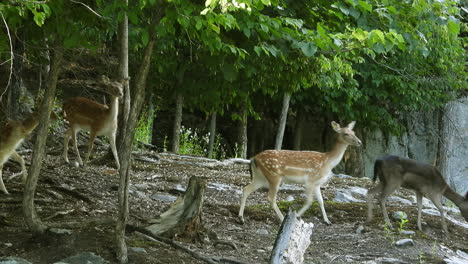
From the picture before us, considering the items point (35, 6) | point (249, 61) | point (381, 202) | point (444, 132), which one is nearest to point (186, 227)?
point (249, 61)

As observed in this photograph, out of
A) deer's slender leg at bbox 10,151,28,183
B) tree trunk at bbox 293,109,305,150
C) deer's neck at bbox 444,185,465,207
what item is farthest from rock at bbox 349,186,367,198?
tree trunk at bbox 293,109,305,150

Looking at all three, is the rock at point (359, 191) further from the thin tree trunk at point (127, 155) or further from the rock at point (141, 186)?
the thin tree trunk at point (127, 155)

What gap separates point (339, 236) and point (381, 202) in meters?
1.59

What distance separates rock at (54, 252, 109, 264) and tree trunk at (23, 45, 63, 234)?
0.71 metres

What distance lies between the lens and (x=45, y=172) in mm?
10148

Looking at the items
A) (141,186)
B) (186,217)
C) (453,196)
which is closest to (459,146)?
(453,196)

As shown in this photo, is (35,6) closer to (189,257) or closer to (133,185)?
(189,257)

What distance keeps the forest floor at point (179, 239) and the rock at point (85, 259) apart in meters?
0.18

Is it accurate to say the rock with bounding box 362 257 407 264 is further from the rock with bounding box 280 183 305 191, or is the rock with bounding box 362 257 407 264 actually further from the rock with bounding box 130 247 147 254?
the rock with bounding box 280 183 305 191

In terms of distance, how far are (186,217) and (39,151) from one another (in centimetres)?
194

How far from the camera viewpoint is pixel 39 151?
20.8ft

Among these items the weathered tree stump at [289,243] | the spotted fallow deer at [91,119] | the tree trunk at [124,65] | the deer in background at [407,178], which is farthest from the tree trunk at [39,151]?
the deer in background at [407,178]

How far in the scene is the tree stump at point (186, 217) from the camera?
7480 mm

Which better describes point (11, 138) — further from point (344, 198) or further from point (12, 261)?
point (344, 198)
